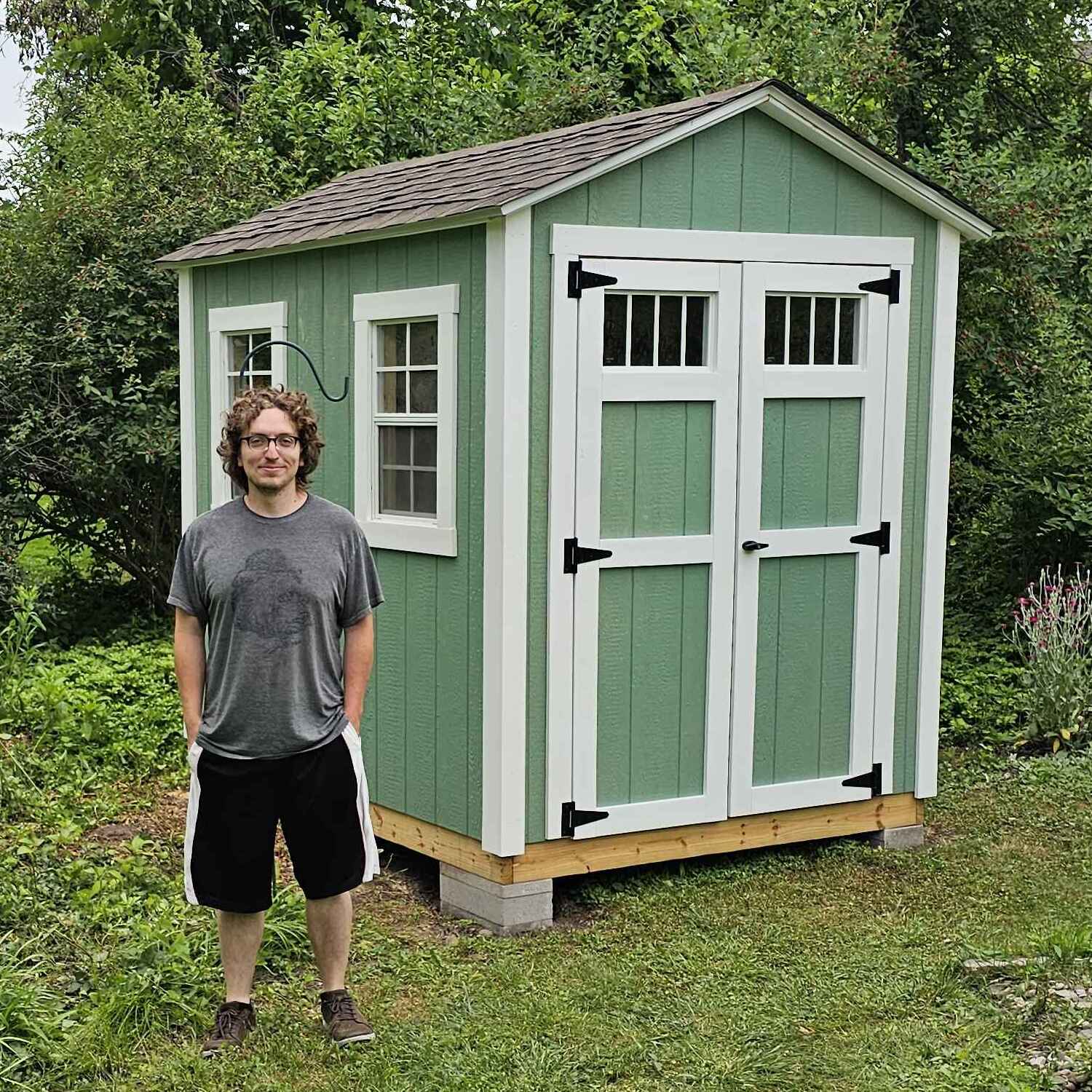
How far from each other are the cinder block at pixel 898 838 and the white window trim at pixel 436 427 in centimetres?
217

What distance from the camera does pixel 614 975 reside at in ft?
17.0

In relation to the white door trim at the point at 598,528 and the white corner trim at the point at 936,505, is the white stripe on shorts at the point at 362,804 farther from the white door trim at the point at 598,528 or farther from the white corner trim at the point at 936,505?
the white corner trim at the point at 936,505

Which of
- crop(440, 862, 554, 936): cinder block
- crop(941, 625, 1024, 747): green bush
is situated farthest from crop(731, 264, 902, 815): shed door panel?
crop(941, 625, 1024, 747): green bush

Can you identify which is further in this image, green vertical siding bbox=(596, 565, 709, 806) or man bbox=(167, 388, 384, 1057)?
green vertical siding bbox=(596, 565, 709, 806)

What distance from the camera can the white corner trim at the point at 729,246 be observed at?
18.5ft

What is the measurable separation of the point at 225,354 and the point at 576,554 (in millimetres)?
2400

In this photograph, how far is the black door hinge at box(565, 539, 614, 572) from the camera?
574cm

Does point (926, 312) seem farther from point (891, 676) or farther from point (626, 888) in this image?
point (626, 888)

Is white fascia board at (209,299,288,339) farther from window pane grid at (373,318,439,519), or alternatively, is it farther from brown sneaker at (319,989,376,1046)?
brown sneaker at (319,989,376,1046)

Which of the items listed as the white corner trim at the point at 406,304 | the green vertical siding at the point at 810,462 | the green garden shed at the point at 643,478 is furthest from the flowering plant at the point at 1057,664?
the white corner trim at the point at 406,304

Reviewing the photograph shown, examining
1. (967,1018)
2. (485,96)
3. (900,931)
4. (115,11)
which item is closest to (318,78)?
(485,96)

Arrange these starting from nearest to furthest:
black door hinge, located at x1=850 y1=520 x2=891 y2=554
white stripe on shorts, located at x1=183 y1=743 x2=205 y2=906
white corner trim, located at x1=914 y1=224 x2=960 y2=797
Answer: white stripe on shorts, located at x1=183 y1=743 x2=205 y2=906, black door hinge, located at x1=850 y1=520 x2=891 y2=554, white corner trim, located at x1=914 y1=224 x2=960 y2=797

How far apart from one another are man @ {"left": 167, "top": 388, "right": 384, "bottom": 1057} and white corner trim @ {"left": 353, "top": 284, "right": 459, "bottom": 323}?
1378 mm

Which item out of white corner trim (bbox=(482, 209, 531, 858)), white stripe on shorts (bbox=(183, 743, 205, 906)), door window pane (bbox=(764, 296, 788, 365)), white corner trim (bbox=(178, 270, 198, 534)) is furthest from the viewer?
white corner trim (bbox=(178, 270, 198, 534))
